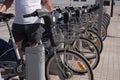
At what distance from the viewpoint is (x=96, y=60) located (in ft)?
20.3

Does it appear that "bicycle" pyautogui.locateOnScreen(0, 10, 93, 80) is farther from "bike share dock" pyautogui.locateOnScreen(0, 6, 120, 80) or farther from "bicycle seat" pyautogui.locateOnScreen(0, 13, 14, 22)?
"bike share dock" pyautogui.locateOnScreen(0, 6, 120, 80)

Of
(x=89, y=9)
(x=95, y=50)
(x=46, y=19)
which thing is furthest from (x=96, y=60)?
(x=46, y=19)

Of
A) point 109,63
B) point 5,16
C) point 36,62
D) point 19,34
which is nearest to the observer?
point 36,62

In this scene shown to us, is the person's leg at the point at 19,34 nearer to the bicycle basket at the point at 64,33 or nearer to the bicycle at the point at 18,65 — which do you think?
the bicycle at the point at 18,65

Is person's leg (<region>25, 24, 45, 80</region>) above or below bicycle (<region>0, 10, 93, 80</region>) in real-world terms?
above

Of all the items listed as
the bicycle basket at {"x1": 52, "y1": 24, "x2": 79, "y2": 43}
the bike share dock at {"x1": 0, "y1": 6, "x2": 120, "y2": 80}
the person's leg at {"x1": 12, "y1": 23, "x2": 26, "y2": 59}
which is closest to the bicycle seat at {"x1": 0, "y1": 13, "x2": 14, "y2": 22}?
the person's leg at {"x1": 12, "y1": 23, "x2": 26, "y2": 59}

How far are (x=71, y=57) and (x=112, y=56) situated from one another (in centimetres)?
305

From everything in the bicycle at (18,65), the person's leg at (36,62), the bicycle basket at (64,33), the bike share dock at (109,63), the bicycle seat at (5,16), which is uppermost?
the bicycle seat at (5,16)

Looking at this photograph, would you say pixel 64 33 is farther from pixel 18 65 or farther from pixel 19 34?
pixel 18 65

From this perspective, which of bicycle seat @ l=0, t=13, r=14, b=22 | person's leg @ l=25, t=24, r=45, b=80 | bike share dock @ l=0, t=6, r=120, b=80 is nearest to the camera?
person's leg @ l=25, t=24, r=45, b=80

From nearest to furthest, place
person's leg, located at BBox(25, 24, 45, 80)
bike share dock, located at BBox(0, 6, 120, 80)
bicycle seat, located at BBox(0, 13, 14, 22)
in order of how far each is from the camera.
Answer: person's leg, located at BBox(25, 24, 45, 80) → bicycle seat, located at BBox(0, 13, 14, 22) → bike share dock, located at BBox(0, 6, 120, 80)

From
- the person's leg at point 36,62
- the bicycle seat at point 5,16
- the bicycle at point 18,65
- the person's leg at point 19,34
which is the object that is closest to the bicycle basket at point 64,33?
the bicycle at point 18,65

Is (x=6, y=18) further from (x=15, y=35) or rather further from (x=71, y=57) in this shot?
(x=71, y=57)

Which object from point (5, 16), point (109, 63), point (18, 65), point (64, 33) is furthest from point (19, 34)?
point (109, 63)
